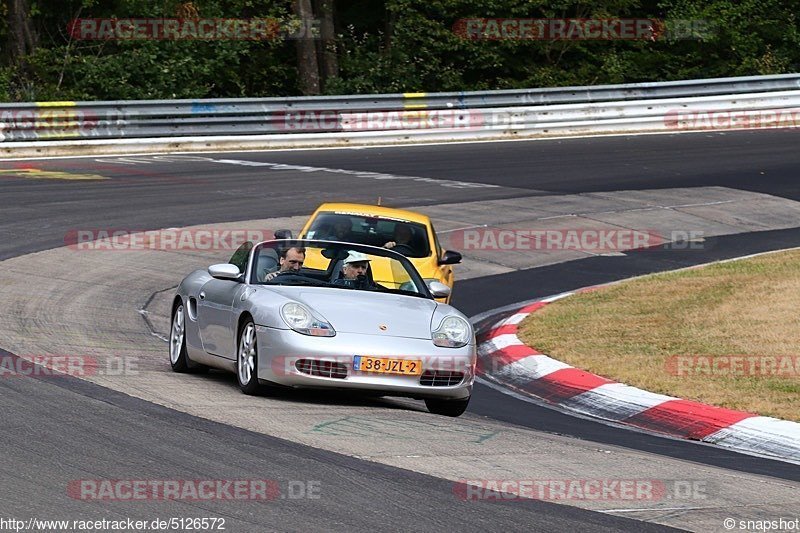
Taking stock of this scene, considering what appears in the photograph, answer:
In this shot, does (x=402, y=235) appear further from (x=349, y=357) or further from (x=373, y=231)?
(x=349, y=357)

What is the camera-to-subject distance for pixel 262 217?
21266mm

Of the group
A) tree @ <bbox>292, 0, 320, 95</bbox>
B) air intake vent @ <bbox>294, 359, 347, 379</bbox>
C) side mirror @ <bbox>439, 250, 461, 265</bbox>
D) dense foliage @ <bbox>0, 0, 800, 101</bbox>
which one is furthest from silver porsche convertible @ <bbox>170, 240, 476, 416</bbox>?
tree @ <bbox>292, 0, 320, 95</bbox>

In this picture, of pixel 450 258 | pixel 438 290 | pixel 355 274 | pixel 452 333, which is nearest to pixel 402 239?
pixel 450 258

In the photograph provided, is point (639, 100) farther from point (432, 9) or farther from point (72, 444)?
point (72, 444)

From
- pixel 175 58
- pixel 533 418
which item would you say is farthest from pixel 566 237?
pixel 175 58

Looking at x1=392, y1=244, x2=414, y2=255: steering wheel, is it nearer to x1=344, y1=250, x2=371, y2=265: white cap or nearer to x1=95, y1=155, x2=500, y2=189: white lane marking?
x1=344, y1=250, x2=371, y2=265: white cap

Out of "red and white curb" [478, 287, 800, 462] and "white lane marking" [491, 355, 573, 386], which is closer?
"red and white curb" [478, 287, 800, 462]

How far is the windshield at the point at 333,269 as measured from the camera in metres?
10.8

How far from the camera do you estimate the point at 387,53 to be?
125 ft

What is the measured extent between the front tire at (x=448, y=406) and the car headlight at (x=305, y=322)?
978 millimetres

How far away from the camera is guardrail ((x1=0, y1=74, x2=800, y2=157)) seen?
1125 inches

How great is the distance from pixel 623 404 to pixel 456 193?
44.6 ft

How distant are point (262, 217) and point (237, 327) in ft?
35.7

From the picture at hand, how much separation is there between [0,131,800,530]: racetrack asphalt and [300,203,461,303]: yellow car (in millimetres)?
1520
